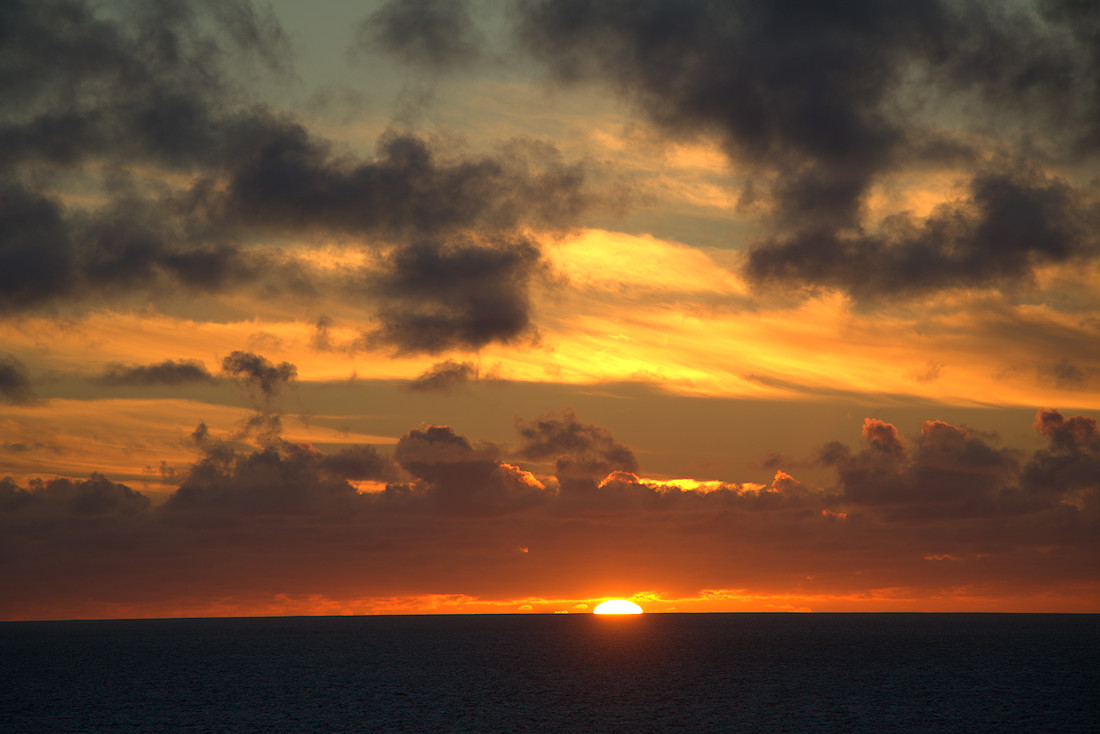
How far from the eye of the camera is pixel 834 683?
195 meters

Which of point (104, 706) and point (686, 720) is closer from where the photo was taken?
point (686, 720)

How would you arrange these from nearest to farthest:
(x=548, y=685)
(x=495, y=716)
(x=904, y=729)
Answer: (x=904, y=729)
(x=495, y=716)
(x=548, y=685)

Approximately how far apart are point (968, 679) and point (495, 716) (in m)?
115

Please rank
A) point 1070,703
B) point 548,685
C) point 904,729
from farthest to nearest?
point 548,685
point 1070,703
point 904,729

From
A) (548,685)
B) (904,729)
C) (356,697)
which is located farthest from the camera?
(548,685)

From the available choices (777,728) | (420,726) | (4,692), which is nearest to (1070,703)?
(777,728)

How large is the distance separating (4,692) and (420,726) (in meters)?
112

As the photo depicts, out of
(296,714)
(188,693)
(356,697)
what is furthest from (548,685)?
(188,693)

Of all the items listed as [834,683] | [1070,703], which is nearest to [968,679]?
[834,683]

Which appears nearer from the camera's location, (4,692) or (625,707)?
(625,707)

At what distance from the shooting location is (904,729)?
418ft

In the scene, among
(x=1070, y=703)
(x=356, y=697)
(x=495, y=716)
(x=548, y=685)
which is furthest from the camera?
(x=548, y=685)

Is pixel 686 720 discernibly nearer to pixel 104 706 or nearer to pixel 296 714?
pixel 296 714

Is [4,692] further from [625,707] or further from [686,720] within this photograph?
[686,720]
